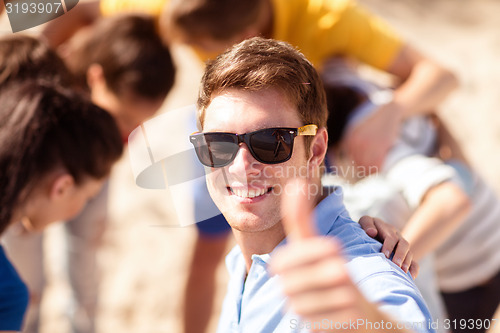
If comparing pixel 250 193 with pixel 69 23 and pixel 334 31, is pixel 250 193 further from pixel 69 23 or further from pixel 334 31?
pixel 69 23

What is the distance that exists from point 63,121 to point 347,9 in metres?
1.40

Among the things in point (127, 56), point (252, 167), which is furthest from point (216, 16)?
point (252, 167)

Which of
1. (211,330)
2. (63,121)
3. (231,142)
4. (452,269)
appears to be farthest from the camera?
(211,330)

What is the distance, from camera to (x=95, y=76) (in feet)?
8.36

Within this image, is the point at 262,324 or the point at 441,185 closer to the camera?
the point at 262,324

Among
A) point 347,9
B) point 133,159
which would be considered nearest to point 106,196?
point 133,159

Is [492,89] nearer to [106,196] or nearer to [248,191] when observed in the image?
[106,196]

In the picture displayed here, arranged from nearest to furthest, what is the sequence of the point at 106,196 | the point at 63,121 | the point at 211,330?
1. the point at 63,121
2. the point at 106,196
3. the point at 211,330

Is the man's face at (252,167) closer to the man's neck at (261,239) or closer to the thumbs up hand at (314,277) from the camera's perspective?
the man's neck at (261,239)

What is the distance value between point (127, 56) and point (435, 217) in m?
1.66

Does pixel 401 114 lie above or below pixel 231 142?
below

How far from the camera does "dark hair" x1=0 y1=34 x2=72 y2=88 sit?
6.55ft

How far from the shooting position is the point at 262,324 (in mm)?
1187

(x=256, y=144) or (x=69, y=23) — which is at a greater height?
(x=256, y=144)
